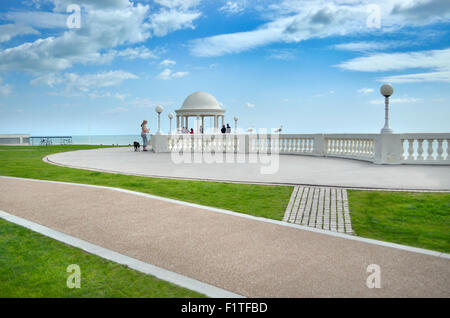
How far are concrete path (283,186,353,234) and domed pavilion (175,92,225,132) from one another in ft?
80.2


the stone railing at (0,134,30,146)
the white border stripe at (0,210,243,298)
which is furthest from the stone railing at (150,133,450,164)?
the stone railing at (0,134,30,146)

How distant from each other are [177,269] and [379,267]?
2.46 metres

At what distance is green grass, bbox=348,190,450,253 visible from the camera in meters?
5.74

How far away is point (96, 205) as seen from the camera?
7.69 metres

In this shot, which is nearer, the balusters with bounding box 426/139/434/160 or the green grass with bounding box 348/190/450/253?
the green grass with bounding box 348/190/450/253

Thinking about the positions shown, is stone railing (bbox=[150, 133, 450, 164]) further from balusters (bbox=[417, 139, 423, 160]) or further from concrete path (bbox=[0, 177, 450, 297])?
concrete path (bbox=[0, 177, 450, 297])

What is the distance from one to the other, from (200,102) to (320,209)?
2742cm

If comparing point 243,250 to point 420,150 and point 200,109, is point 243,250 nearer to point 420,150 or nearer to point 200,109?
point 420,150

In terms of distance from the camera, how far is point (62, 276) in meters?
4.08

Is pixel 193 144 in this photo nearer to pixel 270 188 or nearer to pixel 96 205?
pixel 270 188

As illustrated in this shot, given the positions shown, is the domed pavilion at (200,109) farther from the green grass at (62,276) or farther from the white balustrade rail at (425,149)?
the green grass at (62,276)

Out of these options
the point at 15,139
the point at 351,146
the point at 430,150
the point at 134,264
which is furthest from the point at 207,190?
the point at 15,139

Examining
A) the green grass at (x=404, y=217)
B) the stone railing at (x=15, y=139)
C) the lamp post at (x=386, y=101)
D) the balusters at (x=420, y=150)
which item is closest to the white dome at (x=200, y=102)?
the lamp post at (x=386, y=101)
